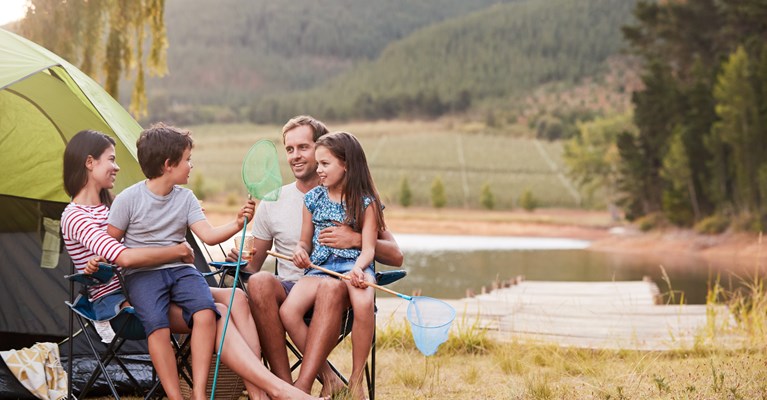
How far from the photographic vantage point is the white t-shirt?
3.04 meters

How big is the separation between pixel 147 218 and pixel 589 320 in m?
→ 3.76

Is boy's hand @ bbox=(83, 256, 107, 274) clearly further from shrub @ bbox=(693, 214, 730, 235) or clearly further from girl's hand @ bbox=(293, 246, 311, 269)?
shrub @ bbox=(693, 214, 730, 235)

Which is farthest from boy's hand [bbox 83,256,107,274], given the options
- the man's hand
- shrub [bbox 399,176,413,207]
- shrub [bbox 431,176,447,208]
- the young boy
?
shrub [bbox 431,176,447,208]

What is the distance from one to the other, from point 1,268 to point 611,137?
1518 inches

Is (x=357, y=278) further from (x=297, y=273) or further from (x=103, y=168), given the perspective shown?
(x=103, y=168)

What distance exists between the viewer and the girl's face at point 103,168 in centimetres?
285

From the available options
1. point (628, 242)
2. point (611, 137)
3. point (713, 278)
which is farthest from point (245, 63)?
point (713, 278)

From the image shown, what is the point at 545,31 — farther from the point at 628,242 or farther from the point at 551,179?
the point at 628,242

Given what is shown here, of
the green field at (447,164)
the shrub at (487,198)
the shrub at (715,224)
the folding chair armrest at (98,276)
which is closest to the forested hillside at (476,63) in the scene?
the green field at (447,164)

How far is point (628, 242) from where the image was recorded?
22719 mm

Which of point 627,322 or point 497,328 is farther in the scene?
point 627,322

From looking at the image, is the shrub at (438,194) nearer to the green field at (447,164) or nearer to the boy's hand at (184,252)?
the green field at (447,164)

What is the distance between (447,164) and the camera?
2277 inches

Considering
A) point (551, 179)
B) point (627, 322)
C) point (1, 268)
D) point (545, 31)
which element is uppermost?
point (545, 31)
